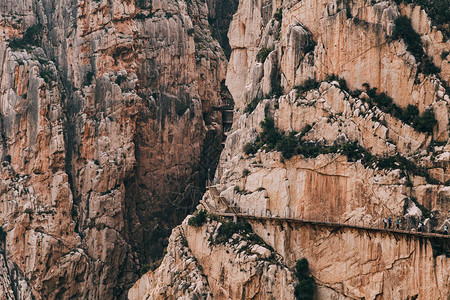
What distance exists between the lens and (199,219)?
8012 centimetres

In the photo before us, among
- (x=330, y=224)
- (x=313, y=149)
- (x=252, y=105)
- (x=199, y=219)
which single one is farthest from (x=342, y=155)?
(x=199, y=219)

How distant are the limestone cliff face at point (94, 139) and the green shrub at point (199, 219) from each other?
58.3ft

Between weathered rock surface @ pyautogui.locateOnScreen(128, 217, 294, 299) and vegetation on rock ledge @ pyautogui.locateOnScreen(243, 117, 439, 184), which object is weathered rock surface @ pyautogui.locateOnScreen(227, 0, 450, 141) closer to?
vegetation on rock ledge @ pyautogui.locateOnScreen(243, 117, 439, 184)

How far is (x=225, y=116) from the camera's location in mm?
107562

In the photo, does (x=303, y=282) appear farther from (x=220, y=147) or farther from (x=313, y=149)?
(x=220, y=147)

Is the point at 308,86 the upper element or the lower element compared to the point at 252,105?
upper

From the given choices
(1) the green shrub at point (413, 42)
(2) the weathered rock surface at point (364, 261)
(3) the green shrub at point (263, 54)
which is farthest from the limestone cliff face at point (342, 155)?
(1) the green shrub at point (413, 42)

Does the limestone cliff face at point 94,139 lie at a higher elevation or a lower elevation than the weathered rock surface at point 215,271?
higher

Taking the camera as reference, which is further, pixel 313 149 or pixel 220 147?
pixel 220 147

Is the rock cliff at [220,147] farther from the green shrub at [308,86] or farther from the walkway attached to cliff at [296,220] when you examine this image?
the walkway attached to cliff at [296,220]

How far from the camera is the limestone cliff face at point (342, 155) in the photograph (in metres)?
68.1

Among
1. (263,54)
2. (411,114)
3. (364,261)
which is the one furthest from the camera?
(263,54)

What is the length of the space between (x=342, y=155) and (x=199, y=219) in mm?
14478

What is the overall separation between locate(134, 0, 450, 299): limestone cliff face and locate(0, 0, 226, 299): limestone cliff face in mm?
14226
